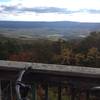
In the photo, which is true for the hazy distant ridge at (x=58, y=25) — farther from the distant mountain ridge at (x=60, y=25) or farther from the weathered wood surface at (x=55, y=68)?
the weathered wood surface at (x=55, y=68)

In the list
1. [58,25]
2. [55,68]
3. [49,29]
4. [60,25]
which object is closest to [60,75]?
[55,68]

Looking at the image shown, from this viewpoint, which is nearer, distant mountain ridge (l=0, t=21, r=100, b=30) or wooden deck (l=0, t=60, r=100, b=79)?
wooden deck (l=0, t=60, r=100, b=79)

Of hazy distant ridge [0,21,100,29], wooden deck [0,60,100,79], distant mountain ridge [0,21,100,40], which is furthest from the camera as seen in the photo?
hazy distant ridge [0,21,100,29]

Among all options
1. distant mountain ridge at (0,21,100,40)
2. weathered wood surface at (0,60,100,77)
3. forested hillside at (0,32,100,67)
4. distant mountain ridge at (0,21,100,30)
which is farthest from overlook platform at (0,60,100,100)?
distant mountain ridge at (0,21,100,30)

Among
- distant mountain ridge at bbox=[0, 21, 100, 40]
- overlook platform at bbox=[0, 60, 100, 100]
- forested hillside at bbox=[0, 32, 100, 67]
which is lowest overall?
forested hillside at bbox=[0, 32, 100, 67]

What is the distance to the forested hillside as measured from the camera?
15977 millimetres

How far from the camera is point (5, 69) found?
1908mm

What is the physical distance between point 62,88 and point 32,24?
16.9 metres

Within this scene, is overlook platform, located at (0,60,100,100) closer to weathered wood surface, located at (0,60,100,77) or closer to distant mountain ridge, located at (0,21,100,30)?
weathered wood surface, located at (0,60,100,77)

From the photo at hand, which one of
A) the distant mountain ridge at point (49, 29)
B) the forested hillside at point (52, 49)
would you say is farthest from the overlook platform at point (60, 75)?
the distant mountain ridge at point (49, 29)

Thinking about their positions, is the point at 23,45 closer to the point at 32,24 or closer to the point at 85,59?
the point at 32,24

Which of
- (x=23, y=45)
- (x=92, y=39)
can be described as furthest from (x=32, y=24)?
(x=92, y=39)

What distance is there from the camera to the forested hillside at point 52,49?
15977mm

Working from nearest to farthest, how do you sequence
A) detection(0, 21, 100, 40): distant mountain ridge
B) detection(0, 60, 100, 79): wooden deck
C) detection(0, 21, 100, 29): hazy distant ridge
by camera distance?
detection(0, 60, 100, 79): wooden deck
detection(0, 21, 100, 40): distant mountain ridge
detection(0, 21, 100, 29): hazy distant ridge
